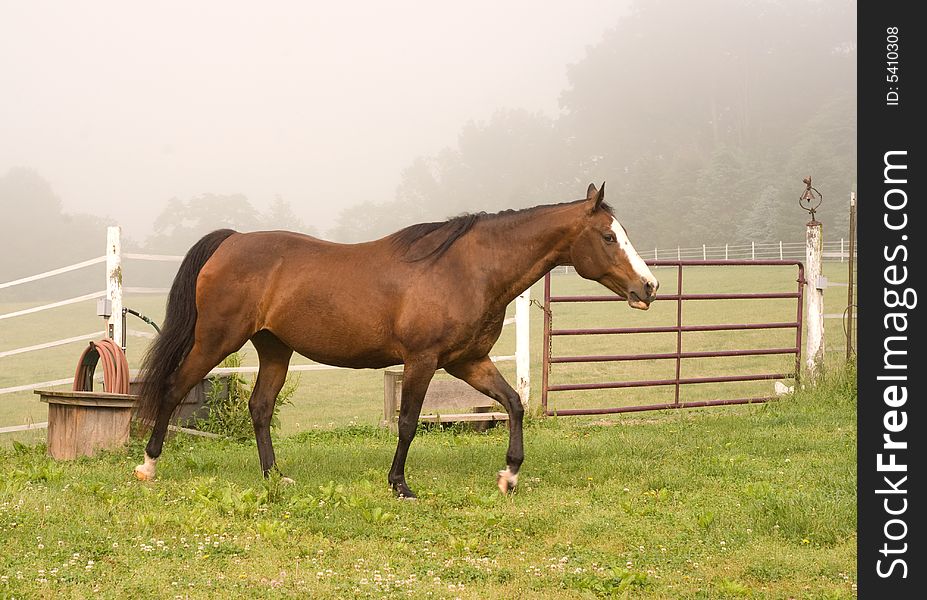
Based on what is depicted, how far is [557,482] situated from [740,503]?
1266mm

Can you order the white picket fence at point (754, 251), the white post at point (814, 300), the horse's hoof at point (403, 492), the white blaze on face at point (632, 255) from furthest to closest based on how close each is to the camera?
the white picket fence at point (754, 251)
the white post at point (814, 300)
the white blaze on face at point (632, 255)
the horse's hoof at point (403, 492)

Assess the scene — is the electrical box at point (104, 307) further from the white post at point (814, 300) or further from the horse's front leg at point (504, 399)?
the white post at point (814, 300)

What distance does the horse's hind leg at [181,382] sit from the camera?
19.6 ft

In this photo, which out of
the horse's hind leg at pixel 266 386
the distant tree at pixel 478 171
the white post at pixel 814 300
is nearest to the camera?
the horse's hind leg at pixel 266 386

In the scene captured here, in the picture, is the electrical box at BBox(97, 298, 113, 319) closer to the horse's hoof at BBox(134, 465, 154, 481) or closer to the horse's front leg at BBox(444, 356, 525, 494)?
the horse's hoof at BBox(134, 465, 154, 481)

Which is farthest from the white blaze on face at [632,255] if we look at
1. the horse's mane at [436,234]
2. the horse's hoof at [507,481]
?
the horse's hoof at [507,481]

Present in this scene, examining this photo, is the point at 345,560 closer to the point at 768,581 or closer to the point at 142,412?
the point at 768,581

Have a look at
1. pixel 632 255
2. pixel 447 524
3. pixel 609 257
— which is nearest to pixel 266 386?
pixel 447 524

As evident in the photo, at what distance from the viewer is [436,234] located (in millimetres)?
5867

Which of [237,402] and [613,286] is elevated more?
[613,286]

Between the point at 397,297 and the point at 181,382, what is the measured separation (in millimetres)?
1697

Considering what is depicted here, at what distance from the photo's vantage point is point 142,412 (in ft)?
20.1

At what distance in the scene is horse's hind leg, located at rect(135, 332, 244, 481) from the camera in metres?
5.98
